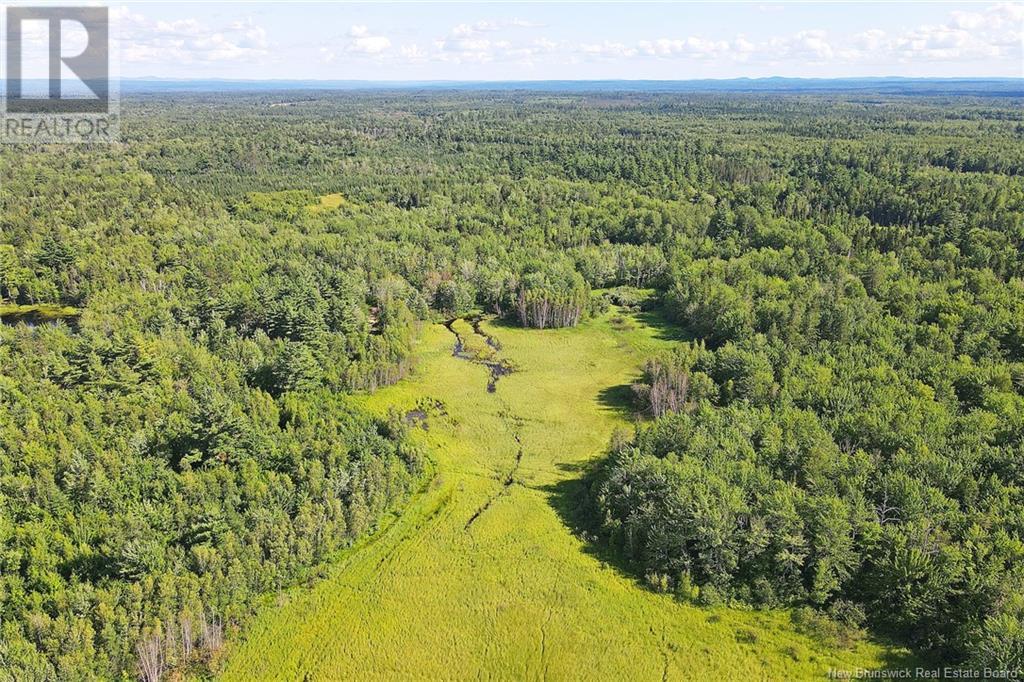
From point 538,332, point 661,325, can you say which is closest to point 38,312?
point 538,332

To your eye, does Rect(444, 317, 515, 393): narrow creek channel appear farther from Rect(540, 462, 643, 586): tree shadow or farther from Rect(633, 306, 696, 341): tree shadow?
Rect(633, 306, 696, 341): tree shadow

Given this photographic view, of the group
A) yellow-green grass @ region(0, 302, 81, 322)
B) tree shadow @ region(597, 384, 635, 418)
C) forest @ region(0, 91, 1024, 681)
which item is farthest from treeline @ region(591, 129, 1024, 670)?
yellow-green grass @ region(0, 302, 81, 322)

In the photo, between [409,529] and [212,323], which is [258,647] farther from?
[212,323]

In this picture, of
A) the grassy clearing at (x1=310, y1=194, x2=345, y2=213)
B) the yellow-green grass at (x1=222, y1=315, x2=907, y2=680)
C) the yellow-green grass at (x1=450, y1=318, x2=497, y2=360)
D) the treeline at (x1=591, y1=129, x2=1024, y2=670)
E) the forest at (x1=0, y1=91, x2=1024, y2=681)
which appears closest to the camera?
the treeline at (x1=591, y1=129, x2=1024, y2=670)

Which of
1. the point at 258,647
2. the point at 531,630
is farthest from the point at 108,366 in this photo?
the point at 531,630

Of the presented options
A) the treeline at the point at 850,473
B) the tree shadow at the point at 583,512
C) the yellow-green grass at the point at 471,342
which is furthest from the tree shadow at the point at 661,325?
the tree shadow at the point at 583,512

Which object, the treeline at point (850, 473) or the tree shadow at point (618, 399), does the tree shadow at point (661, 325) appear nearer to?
the treeline at point (850, 473)
